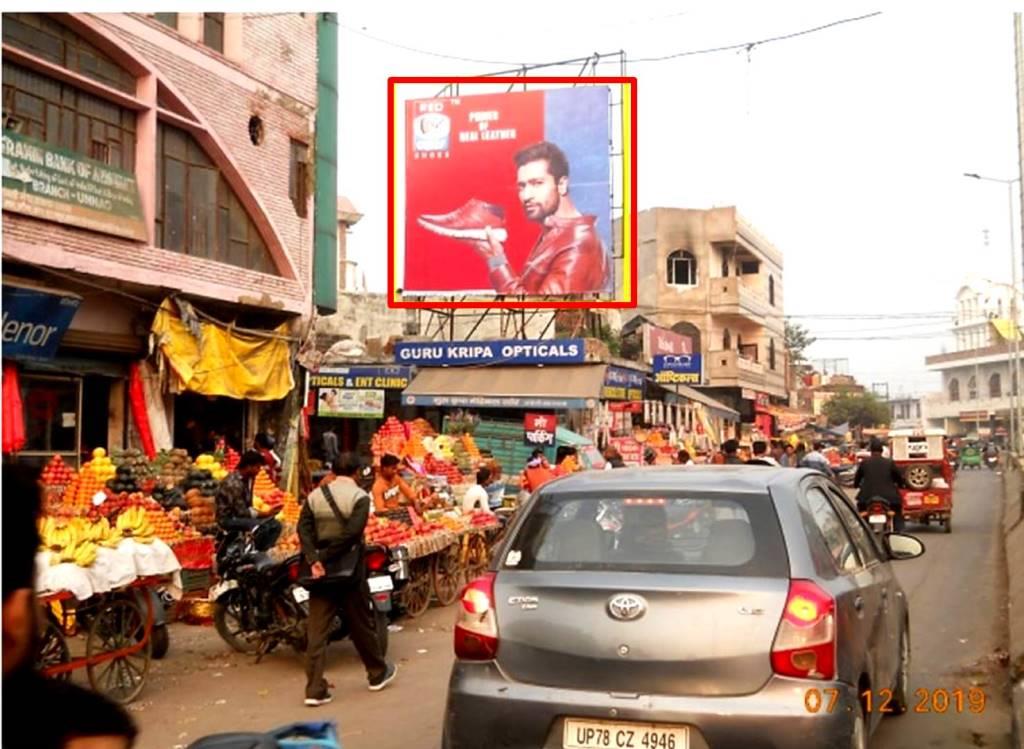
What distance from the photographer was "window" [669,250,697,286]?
144ft

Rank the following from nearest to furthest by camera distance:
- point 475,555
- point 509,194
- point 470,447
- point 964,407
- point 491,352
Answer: point 475,555 → point 470,447 → point 491,352 → point 509,194 → point 964,407

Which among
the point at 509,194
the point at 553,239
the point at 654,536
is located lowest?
the point at 654,536

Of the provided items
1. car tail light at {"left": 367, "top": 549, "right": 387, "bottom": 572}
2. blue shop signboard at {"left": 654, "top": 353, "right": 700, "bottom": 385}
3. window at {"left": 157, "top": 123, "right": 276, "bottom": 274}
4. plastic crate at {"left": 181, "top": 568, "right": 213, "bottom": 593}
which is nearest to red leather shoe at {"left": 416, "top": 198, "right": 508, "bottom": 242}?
blue shop signboard at {"left": 654, "top": 353, "right": 700, "bottom": 385}

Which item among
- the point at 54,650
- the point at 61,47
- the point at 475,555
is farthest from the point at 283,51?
the point at 54,650

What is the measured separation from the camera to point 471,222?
25594 millimetres

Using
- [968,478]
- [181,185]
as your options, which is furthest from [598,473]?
[968,478]

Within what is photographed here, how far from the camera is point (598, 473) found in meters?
4.92

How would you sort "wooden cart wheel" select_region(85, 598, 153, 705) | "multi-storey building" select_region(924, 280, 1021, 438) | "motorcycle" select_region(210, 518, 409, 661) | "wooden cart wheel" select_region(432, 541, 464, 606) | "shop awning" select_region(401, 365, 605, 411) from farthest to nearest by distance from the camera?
"multi-storey building" select_region(924, 280, 1021, 438) → "shop awning" select_region(401, 365, 605, 411) → "wooden cart wheel" select_region(432, 541, 464, 606) → "motorcycle" select_region(210, 518, 409, 661) → "wooden cart wheel" select_region(85, 598, 153, 705)

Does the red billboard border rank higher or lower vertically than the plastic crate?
higher

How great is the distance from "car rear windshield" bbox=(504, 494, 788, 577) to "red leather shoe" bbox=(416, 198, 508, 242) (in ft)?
69.5

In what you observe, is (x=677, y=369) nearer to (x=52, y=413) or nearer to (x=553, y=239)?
(x=553, y=239)

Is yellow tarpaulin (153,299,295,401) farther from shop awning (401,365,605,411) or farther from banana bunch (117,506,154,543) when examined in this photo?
banana bunch (117,506,154,543)

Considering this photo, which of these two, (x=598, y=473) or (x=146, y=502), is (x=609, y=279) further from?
(x=598, y=473)

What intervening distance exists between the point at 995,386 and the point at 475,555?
294 ft
